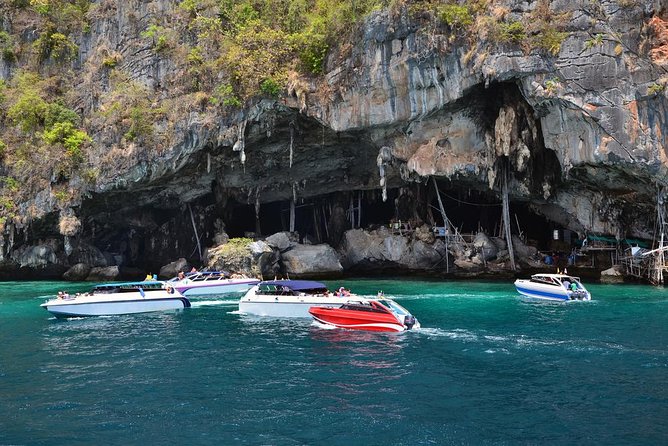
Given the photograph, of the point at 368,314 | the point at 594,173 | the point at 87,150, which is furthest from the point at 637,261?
the point at 87,150

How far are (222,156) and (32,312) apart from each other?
60.0ft

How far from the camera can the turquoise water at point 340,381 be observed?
11930mm

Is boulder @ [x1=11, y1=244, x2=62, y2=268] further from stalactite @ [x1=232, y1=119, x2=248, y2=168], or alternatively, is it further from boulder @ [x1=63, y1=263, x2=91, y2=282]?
stalactite @ [x1=232, y1=119, x2=248, y2=168]

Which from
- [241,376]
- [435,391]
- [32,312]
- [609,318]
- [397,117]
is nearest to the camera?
[435,391]

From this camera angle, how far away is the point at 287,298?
2747 cm

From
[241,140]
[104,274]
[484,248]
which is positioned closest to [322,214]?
[484,248]

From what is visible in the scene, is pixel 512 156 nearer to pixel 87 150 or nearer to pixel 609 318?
pixel 609 318

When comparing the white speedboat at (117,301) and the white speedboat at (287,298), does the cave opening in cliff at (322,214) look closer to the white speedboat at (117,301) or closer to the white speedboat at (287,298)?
the white speedboat at (117,301)

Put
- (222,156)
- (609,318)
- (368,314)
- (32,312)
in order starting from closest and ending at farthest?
(368,314) < (609,318) < (32,312) < (222,156)

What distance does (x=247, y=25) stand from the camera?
4153 centimetres

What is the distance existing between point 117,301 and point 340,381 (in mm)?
17036

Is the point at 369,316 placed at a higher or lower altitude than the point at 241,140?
lower

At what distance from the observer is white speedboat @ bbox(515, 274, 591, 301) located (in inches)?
1197

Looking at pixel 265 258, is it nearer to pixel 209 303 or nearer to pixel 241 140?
pixel 241 140
